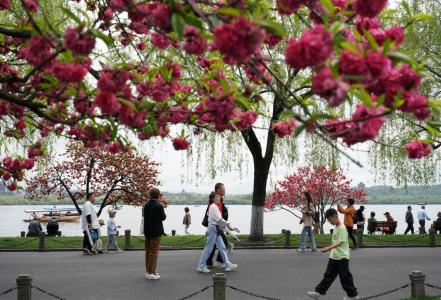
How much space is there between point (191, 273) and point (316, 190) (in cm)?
2669

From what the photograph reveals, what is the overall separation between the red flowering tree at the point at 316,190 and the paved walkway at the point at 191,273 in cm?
2035

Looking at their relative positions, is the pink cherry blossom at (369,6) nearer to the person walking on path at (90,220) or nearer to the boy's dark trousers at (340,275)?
the boy's dark trousers at (340,275)

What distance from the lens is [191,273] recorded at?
1178cm

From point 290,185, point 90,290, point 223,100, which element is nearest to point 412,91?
point 223,100

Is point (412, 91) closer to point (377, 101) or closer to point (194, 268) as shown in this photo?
point (377, 101)

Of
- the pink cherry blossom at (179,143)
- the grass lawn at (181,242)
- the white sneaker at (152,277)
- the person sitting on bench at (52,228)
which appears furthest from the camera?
the person sitting on bench at (52,228)

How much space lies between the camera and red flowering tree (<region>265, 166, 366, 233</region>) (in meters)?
37.4

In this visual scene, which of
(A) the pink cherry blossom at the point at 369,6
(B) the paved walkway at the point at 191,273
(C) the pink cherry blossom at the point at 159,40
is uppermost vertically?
(C) the pink cherry blossom at the point at 159,40

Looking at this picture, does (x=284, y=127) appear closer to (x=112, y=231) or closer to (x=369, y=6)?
(x=369, y=6)

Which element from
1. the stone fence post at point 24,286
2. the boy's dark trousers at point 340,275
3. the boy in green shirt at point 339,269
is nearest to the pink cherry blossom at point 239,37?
the boy in green shirt at point 339,269

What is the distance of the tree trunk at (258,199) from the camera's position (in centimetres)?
1867

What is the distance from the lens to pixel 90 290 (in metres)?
9.86

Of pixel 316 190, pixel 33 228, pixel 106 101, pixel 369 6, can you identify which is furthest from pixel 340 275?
pixel 316 190

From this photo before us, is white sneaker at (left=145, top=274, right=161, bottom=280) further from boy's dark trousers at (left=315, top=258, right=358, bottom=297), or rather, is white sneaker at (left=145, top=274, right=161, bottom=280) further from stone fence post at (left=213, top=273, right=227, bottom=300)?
boy's dark trousers at (left=315, top=258, right=358, bottom=297)
